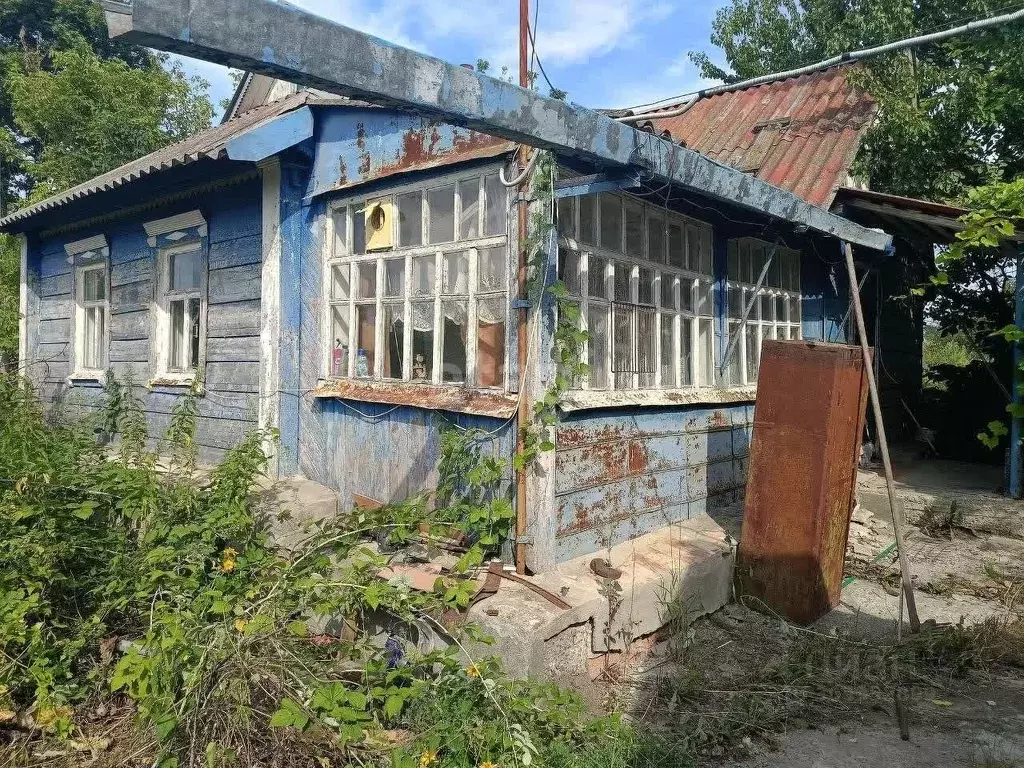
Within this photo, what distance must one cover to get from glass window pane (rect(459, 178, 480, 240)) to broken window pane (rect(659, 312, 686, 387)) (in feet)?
5.84

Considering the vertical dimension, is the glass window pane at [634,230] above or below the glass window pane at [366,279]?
above

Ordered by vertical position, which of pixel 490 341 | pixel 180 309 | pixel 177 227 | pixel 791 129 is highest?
pixel 791 129

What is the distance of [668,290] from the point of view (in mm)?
5223

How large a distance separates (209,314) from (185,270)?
2.45 ft

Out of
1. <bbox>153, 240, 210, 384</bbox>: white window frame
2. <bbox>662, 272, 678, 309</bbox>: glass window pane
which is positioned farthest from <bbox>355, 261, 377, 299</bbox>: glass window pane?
<bbox>662, 272, 678, 309</bbox>: glass window pane

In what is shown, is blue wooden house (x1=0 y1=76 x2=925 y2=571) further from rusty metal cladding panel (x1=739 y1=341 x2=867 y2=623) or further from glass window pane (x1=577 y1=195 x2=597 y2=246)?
rusty metal cladding panel (x1=739 y1=341 x2=867 y2=623)

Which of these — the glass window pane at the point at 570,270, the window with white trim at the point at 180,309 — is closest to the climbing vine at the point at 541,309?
the glass window pane at the point at 570,270

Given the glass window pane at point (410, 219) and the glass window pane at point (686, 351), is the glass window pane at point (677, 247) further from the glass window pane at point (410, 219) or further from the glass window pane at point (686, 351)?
the glass window pane at point (410, 219)

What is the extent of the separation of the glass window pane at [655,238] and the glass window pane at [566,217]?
0.96 metres

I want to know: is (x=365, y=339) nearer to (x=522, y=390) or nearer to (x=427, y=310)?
(x=427, y=310)

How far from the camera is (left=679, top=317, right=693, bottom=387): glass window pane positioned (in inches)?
211

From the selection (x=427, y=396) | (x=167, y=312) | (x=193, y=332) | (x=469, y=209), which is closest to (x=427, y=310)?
(x=427, y=396)

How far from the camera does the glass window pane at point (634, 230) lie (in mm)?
4762

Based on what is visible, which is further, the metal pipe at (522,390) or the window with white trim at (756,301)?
the window with white trim at (756,301)
